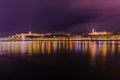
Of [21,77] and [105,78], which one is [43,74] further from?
[105,78]

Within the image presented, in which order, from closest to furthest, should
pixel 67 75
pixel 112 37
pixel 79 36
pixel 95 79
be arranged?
pixel 95 79, pixel 67 75, pixel 112 37, pixel 79 36

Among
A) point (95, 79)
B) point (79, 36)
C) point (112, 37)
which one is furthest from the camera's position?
point (79, 36)

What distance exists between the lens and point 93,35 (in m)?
160

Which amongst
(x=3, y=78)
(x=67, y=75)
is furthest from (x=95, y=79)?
(x=3, y=78)

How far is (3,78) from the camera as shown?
41.5 feet

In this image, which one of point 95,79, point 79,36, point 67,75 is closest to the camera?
point 95,79

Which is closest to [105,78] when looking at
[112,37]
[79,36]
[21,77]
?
[21,77]

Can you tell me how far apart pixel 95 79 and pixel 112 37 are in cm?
14322

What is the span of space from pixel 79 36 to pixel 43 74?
162 m

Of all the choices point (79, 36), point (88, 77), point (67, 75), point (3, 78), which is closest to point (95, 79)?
point (88, 77)

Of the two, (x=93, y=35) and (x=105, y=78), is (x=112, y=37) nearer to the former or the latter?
(x=93, y=35)

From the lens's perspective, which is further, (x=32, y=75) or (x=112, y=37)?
(x=112, y=37)

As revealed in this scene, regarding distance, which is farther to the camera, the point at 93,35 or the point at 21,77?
the point at 93,35

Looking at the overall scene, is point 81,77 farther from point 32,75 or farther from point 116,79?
point 32,75
